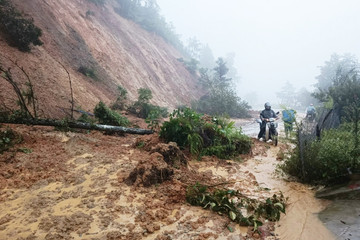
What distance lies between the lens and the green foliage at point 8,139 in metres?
4.99

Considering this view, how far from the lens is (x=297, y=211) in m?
3.55

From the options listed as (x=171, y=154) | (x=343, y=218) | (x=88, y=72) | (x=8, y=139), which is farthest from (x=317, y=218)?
(x=88, y=72)

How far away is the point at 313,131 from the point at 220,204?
3.35 metres

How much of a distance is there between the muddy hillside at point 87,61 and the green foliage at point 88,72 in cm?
16

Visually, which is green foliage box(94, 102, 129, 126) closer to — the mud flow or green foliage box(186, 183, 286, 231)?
the mud flow

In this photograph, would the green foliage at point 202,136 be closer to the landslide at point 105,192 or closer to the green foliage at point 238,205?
the landslide at point 105,192

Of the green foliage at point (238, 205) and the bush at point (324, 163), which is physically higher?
the bush at point (324, 163)

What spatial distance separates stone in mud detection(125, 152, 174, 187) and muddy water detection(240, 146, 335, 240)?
207 cm

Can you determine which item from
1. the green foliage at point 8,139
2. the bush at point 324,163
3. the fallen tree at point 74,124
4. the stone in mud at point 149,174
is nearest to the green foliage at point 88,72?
the fallen tree at point 74,124

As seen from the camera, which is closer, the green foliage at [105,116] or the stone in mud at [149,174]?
the stone in mud at [149,174]

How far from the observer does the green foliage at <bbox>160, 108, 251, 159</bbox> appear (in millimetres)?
6301

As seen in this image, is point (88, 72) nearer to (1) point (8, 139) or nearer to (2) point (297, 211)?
(1) point (8, 139)

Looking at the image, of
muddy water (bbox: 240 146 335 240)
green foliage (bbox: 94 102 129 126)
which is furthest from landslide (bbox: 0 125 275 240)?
green foliage (bbox: 94 102 129 126)

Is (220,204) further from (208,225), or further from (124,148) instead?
(124,148)
